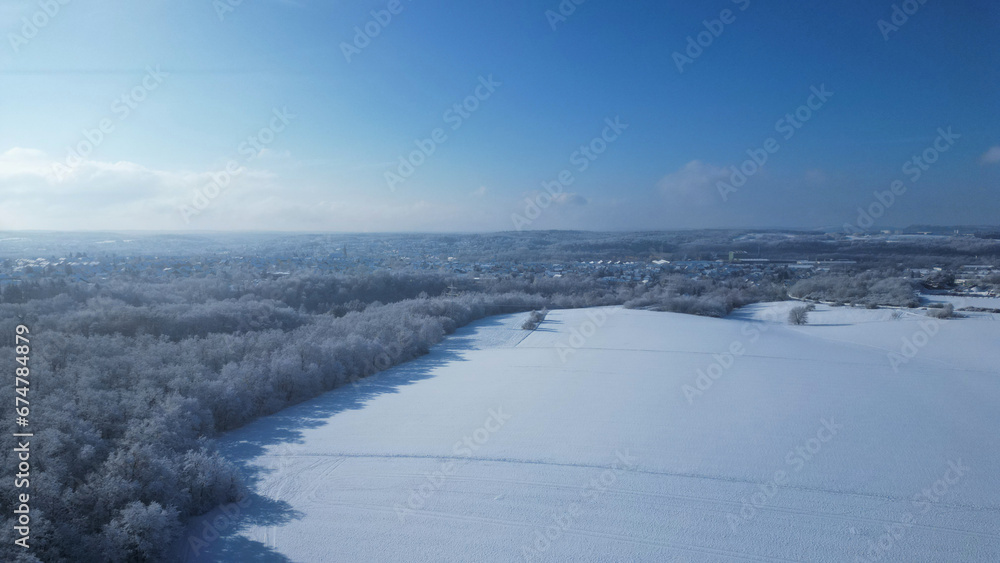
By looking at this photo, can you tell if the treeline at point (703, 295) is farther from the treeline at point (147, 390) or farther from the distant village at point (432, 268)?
the treeline at point (147, 390)

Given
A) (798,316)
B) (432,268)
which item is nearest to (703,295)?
(798,316)

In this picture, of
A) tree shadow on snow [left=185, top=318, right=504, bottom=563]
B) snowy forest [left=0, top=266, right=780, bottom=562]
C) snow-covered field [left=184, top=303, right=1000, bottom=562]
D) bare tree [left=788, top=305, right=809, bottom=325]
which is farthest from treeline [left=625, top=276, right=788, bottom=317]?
tree shadow on snow [left=185, top=318, right=504, bottom=563]

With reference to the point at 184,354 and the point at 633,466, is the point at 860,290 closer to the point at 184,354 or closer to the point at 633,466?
the point at 633,466

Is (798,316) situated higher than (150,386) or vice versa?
(150,386)

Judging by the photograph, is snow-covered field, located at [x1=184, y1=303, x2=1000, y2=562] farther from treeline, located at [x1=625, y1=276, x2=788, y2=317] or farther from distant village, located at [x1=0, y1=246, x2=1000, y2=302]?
distant village, located at [x1=0, y1=246, x2=1000, y2=302]

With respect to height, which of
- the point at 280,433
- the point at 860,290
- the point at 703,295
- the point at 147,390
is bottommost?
the point at 280,433

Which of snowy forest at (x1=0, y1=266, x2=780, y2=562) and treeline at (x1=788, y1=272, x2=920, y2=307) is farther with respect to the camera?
treeline at (x1=788, y1=272, x2=920, y2=307)

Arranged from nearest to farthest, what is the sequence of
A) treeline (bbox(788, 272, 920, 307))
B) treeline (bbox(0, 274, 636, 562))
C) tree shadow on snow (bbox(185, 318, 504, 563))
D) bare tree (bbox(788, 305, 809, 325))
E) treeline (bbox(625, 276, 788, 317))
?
treeline (bbox(0, 274, 636, 562)) < tree shadow on snow (bbox(185, 318, 504, 563)) < bare tree (bbox(788, 305, 809, 325)) < treeline (bbox(788, 272, 920, 307)) < treeline (bbox(625, 276, 788, 317))

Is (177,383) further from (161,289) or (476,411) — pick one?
(161,289)

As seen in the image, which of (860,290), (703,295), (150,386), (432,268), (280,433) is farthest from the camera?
(432,268)

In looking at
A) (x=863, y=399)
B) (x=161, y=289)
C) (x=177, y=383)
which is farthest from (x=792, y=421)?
(x=161, y=289)
